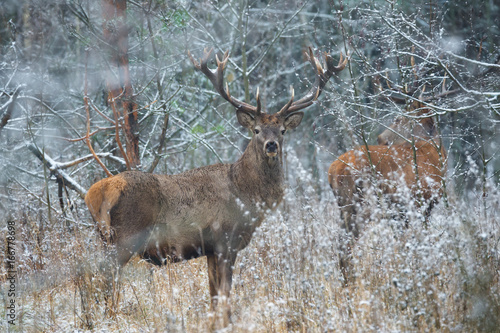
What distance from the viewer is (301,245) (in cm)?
405

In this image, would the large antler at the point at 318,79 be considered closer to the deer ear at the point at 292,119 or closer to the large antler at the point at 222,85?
the deer ear at the point at 292,119

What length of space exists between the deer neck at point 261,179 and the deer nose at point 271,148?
17 centimetres

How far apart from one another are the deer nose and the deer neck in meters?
0.17

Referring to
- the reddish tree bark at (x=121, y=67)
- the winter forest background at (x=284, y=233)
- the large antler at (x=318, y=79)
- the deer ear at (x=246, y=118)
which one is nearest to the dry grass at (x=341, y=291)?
the winter forest background at (x=284, y=233)

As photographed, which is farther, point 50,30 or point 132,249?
point 50,30

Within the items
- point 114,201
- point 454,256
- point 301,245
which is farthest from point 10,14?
point 454,256

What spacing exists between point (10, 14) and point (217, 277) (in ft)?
23.0

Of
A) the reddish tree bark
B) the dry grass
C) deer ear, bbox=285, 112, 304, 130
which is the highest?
the reddish tree bark

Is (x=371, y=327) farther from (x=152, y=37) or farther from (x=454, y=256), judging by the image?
(x=152, y=37)

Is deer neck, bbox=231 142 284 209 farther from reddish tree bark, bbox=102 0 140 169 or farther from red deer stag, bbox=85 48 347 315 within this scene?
reddish tree bark, bbox=102 0 140 169

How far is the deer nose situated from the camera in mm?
5641

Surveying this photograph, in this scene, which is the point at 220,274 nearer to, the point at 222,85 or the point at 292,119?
the point at 292,119

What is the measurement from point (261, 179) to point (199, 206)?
803mm

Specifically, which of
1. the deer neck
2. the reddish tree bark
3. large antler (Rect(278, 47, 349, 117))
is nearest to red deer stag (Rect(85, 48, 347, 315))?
the deer neck
